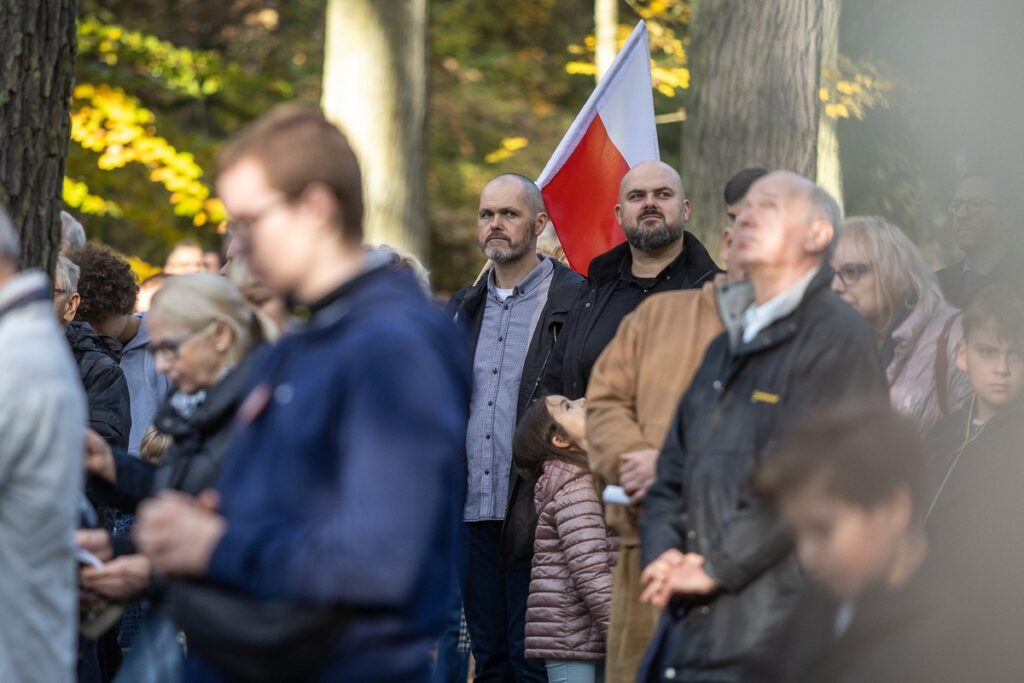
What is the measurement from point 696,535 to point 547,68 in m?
21.2

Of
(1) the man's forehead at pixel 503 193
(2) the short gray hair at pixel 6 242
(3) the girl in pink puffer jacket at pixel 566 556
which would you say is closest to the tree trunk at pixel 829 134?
(1) the man's forehead at pixel 503 193

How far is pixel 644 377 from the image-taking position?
5.06m

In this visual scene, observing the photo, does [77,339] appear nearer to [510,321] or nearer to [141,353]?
[141,353]

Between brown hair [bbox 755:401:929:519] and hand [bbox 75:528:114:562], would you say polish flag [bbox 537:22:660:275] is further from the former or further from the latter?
brown hair [bbox 755:401:929:519]

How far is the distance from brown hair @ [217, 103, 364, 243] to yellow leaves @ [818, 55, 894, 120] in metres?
11.1

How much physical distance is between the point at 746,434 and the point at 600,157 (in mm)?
4113

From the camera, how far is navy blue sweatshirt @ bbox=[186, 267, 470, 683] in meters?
2.68

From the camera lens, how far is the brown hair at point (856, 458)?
10.5ft

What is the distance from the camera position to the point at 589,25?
24812 millimetres

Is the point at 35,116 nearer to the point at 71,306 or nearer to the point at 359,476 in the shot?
the point at 71,306

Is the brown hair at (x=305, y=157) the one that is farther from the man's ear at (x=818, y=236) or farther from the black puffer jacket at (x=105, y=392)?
the black puffer jacket at (x=105, y=392)

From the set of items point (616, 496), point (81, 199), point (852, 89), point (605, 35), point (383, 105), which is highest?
point (605, 35)

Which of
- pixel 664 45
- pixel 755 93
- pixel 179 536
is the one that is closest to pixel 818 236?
pixel 179 536

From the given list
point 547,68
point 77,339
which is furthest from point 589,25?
point 77,339
